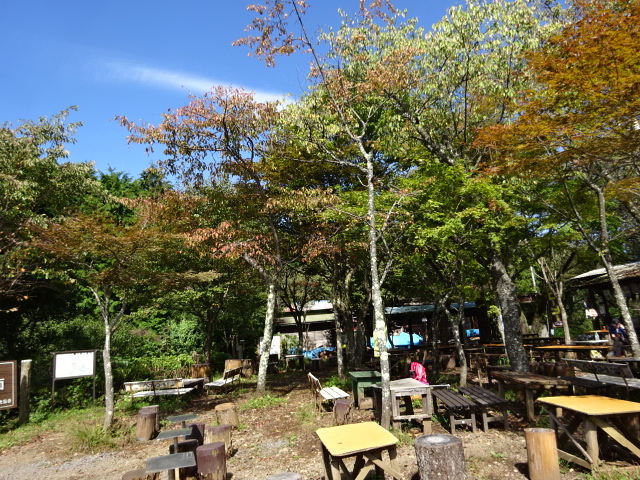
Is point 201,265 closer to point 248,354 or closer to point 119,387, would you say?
point 119,387

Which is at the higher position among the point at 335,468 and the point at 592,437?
the point at 335,468

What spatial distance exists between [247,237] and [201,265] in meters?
5.83

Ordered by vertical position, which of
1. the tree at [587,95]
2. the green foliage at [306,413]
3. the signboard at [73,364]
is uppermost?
the tree at [587,95]

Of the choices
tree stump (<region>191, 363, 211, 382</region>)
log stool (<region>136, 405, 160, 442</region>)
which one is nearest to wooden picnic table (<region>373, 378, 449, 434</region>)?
log stool (<region>136, 405, 160, 442</region>)

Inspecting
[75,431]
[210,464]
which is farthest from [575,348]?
[75,431]

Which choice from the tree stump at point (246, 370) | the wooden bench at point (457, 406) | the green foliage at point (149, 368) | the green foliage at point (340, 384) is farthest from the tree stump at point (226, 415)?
the tree stump at point (246, 370)

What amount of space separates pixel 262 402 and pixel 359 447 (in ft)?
22.6

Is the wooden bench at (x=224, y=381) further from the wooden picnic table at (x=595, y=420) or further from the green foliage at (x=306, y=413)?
the wooden picnic table at (x=595, y=420)

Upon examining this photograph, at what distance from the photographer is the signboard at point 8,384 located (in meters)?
9.62

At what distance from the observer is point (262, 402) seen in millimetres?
10359

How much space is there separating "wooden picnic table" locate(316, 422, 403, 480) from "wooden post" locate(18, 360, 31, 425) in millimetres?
9374

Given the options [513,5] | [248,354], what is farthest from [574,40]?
[248,354]

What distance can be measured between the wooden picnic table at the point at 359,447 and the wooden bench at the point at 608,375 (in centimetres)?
377

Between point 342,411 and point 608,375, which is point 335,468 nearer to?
point 342,411
